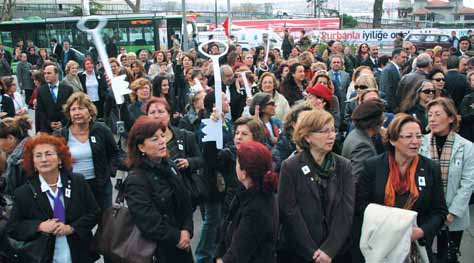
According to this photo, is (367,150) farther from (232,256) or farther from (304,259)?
(232,256)

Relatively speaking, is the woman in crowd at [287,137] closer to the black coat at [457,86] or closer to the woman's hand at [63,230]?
the woman's hand at [63,230]

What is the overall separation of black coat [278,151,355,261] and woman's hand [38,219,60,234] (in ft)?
5.31

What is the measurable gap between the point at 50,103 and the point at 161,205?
427cm

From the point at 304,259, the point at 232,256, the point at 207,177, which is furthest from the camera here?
the point at 207,177

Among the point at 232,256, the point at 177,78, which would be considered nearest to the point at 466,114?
the point at 232,256

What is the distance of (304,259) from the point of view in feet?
11.2

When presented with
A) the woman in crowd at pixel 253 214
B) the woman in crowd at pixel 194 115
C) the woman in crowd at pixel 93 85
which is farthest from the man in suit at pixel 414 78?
the woman in crowd at pixel 93 85

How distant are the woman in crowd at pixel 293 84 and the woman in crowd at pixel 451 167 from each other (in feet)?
11.0

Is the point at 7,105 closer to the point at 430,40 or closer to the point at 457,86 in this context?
the point at 457,86

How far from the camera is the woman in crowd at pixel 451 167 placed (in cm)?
406

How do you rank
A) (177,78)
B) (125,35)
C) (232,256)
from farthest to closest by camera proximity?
(125,35) < (177,78) < (232,256)

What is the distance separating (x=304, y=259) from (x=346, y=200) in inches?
19.5

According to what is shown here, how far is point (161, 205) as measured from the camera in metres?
3.52

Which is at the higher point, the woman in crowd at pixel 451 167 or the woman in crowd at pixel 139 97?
the woman in crowd at pixel 139 97
